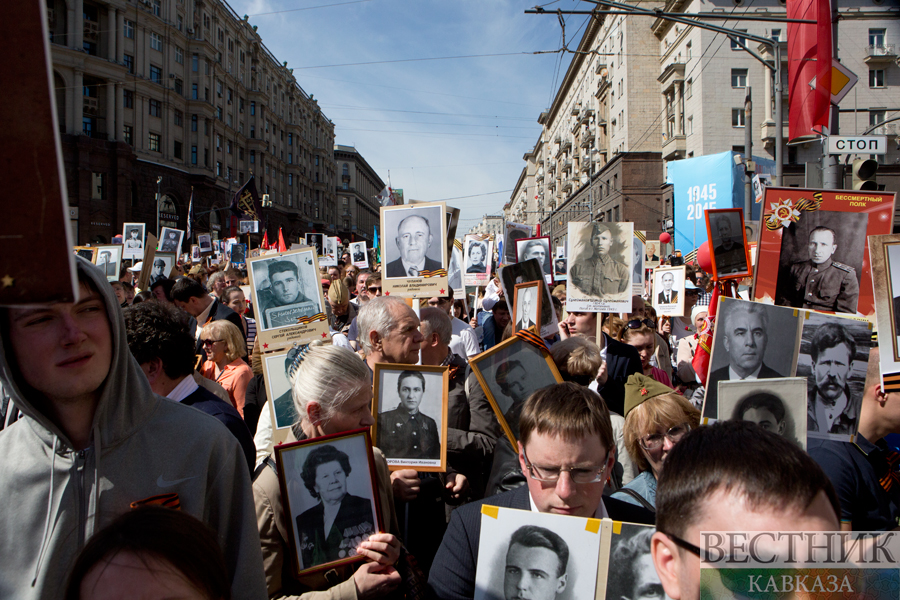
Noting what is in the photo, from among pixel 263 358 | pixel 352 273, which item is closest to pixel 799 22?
pixel 263 358

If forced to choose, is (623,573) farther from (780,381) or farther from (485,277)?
(485,277)

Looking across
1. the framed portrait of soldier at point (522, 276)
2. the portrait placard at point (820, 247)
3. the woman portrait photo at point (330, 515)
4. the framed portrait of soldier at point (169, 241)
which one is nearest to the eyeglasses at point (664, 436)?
the portrait placard at point (820, 247)

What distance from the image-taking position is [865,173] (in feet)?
17.4

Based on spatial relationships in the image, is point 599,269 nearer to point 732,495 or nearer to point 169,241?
point 732,495

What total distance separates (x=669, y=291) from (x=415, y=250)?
4.52 metres

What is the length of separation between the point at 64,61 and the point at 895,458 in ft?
158

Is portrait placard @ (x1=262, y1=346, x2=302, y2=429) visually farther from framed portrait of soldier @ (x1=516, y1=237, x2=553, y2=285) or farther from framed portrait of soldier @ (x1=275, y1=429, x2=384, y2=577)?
framed portrait of soldier @ (x1=516, y1=237, x2=553, y2=285)

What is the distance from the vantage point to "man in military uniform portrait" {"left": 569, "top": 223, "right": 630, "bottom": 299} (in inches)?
210

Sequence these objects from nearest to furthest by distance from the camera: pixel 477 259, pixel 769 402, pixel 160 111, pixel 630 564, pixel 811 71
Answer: pixel 630 564 → pixel 769 402 → pixel 811 71 → pixel 477 259 → pixel 160 111

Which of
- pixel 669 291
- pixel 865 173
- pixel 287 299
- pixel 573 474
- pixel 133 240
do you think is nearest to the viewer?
pixel 573 474

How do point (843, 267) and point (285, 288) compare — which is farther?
point (285, 288)

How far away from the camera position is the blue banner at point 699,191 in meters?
13.2

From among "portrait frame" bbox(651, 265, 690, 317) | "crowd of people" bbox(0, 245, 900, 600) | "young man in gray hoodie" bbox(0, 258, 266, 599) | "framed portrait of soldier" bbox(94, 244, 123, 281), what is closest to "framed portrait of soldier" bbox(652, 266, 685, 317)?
"portrait frame" bbox(651, 265, 690, 317)

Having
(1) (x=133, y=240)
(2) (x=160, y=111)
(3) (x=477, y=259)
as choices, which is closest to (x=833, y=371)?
(3) (x=477, y=259)
